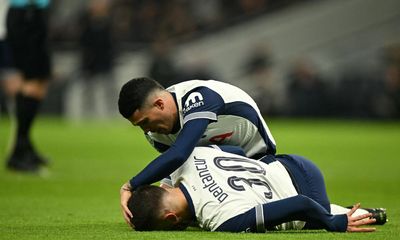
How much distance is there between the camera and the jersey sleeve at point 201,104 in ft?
20.0

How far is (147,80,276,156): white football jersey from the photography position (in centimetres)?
618

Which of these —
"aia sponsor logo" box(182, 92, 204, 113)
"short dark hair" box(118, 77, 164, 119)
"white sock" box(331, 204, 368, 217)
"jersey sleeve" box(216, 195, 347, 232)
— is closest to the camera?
"jersey sleeve" box(216, 195, 347, 232)

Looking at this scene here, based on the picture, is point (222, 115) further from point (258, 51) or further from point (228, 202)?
point (258, 51)

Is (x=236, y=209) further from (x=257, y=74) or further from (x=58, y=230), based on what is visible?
(x=257, y=74)

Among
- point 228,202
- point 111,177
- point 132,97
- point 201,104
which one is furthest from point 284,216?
point 111,177

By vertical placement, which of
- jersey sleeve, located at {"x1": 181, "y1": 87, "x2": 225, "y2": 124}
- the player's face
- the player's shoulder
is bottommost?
the player's face

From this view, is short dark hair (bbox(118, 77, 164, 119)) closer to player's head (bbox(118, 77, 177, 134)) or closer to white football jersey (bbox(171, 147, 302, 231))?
player's head (bbox(118, 77, 177, 134))

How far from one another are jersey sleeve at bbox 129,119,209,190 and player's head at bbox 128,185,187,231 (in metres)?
0.05

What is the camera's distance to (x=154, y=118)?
6.14 metres

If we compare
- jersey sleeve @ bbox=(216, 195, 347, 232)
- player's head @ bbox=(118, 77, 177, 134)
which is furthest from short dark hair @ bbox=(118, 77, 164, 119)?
jersey sleeve @ bbox=(216, 195, 347, 232)

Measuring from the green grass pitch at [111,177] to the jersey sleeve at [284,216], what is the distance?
77 mm

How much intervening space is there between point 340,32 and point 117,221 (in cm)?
2021

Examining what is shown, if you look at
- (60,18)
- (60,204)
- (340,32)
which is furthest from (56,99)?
(60,204)

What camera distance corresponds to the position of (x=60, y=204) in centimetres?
792
